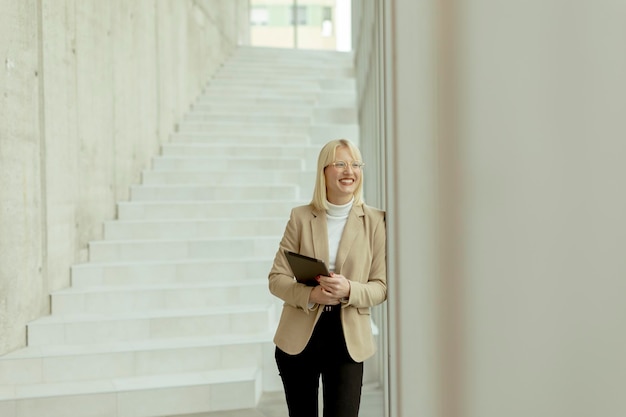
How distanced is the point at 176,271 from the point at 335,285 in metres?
3.38

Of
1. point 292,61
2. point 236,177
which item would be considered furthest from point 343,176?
point 292,61

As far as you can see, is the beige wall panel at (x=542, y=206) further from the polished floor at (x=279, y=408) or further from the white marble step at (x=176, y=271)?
the white marble step at (x=176, y=271)

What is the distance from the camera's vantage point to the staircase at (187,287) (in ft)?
12.8

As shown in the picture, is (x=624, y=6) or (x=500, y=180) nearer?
(x=624, y=6)

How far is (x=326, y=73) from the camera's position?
33.5ft

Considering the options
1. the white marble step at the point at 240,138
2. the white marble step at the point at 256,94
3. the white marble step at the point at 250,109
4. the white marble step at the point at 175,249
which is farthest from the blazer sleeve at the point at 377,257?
the white marble step at the point at 256,94

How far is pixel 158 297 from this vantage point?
15.8ft

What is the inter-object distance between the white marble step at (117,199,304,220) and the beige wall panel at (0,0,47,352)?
1.49 m

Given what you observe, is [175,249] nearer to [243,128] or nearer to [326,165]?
[243,128]

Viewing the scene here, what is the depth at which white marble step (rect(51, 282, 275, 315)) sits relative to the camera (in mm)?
4645

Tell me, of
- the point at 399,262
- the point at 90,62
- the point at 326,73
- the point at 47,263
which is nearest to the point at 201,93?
the point at 326,73

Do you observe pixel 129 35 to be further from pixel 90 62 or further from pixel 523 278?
pixel 523 278

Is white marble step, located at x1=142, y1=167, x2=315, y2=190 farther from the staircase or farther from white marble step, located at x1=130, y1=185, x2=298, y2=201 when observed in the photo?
white marble step, located at x1=130, y1=185, x2=298, y2=201

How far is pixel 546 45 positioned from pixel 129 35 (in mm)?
6137
